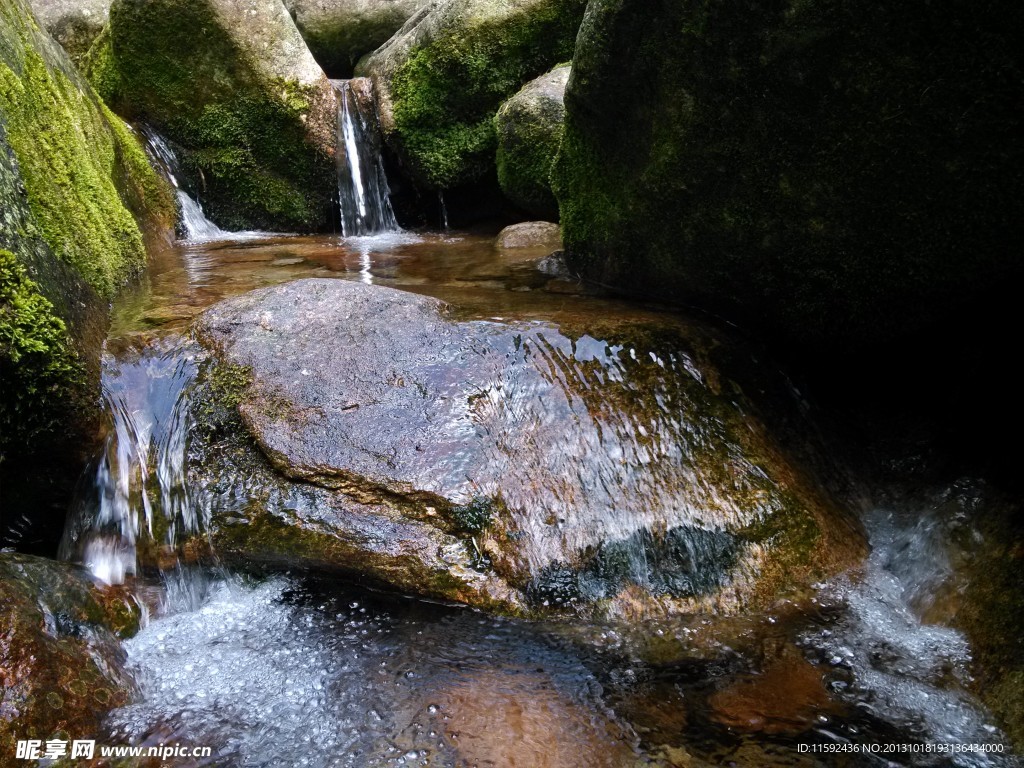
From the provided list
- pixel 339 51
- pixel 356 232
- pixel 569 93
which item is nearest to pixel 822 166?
pixel 569 93

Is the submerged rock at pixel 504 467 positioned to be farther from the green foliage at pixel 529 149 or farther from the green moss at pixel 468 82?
the green moss at pixel 468 82

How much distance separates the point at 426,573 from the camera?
2.87m

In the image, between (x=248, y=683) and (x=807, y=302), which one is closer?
(x=248, y=683)

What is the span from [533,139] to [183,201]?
4.02 metres

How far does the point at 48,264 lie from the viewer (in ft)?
9.95

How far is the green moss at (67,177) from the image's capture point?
358 centimetres

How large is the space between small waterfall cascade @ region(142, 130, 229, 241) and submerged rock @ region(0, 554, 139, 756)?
5.85 metres

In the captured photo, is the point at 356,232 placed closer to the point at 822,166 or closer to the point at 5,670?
the point at 822,166

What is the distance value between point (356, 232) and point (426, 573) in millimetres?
6473

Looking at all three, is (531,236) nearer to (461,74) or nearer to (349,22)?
(461,74)

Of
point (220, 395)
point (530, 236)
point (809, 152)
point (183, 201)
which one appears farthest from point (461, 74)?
point (220, 395)

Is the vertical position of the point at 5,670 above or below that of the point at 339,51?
below

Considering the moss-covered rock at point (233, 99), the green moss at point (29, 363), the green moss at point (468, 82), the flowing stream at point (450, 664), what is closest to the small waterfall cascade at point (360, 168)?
the moss-covered rock at point (233, 99)

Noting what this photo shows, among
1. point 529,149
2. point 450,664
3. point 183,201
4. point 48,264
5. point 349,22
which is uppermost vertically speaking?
point 349,22
